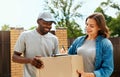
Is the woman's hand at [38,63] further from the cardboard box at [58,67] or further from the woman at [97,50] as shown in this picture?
the woman at [97,50]

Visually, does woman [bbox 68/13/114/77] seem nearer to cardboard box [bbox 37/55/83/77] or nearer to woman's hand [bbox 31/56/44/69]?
cardboard box [bbox 37/55/83/77]

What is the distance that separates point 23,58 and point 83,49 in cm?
52

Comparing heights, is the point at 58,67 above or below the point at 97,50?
below

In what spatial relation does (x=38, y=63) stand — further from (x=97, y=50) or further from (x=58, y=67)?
(x=97, y=50)

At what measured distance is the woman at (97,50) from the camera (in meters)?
2.51

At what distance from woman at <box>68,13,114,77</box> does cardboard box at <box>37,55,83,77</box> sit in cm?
14

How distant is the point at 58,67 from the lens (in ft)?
7.66

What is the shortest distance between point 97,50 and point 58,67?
36cm

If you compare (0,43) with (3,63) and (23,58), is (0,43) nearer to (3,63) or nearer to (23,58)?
(3,63)

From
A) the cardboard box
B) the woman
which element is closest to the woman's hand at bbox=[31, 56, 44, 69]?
the cardboard box

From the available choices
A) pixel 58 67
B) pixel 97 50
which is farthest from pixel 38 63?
pixel 97 50

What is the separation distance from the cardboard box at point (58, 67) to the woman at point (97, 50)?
0.47 ft

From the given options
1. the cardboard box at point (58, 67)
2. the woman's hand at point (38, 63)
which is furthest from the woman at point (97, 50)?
the woman's hand at point (38, 63)

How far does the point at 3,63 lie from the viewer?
25.9 feet
